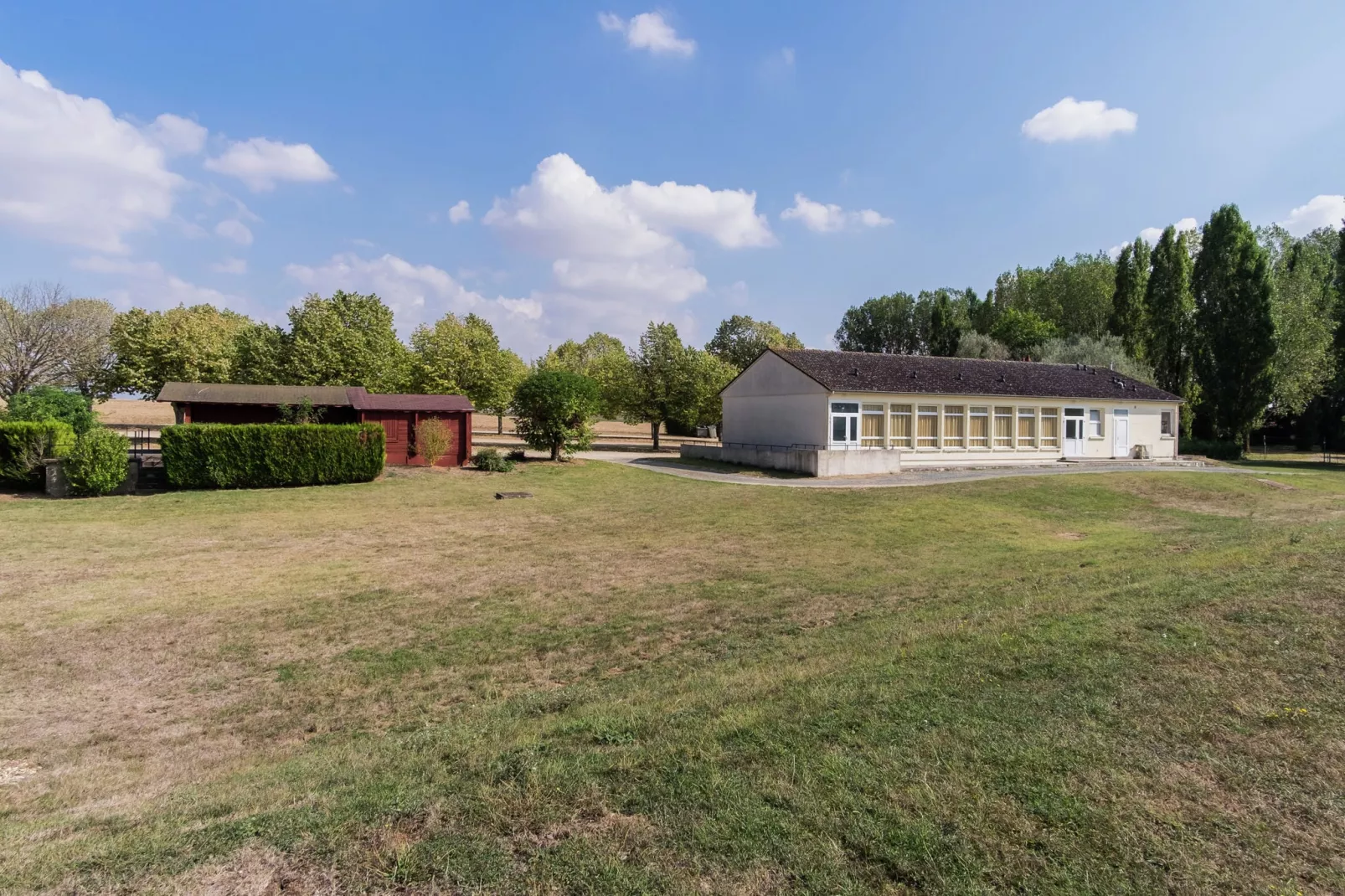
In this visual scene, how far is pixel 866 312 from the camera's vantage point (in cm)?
8881

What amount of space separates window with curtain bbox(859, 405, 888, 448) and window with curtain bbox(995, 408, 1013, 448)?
6.67 m

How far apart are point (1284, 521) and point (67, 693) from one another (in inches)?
934

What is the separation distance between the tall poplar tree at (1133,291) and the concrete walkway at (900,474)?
66.3ft

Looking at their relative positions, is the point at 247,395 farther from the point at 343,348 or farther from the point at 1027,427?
the point at 1027,427

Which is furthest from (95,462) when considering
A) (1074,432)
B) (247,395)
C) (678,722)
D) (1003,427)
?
(1074,432)

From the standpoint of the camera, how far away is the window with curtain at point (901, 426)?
3184cm

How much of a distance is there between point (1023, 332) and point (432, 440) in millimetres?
55525

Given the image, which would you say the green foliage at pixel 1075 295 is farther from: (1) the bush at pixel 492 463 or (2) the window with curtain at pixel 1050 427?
(1) the bush at pixel 492 463

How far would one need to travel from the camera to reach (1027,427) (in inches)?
1344

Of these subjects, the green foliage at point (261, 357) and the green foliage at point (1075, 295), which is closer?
the green foliage at point (261, 357)

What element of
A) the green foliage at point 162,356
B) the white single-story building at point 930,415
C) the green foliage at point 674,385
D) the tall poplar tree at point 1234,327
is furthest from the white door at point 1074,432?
the green foliage at point 162,356

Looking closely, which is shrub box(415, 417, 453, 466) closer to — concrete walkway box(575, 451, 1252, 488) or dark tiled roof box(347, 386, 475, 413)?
dark tiled roof box(347, 386, 475, 413)

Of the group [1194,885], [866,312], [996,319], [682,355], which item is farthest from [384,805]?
[866,312]

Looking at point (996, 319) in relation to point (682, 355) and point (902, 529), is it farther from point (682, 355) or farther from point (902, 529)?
point (902, 529)
